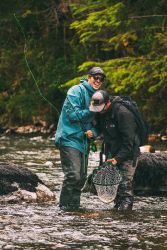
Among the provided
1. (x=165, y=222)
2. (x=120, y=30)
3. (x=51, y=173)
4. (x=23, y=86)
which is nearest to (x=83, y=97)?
(x=165, y=222)

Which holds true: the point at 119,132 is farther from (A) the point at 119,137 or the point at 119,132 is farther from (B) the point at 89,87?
(B) the point at 89,87

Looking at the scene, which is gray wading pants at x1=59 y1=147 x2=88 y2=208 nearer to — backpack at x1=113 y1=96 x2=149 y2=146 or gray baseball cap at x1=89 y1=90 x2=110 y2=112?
Answer: gray baseball cap at x1=89 y1=90 x2=110 y2=112

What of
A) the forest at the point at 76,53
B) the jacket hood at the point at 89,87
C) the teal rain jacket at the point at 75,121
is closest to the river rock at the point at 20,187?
the teal rain jacket at the point at 75,121

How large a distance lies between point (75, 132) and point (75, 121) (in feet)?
0.45

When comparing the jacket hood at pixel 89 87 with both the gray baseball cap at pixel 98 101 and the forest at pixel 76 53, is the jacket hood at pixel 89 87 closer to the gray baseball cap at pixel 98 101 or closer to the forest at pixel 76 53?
the gray baseball cap at pixel 98 101

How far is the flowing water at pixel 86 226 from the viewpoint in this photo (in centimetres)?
622

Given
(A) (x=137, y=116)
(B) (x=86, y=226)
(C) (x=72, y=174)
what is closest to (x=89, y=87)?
(A) (x=137, y=116)

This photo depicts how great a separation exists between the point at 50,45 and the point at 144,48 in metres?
8.13

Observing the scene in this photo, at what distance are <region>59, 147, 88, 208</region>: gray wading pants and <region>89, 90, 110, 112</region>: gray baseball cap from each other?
59 cm

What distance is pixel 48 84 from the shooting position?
1058 inches

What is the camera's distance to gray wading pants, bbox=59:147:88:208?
8258mm

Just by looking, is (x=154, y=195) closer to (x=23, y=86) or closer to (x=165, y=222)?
(x=165, y=222)

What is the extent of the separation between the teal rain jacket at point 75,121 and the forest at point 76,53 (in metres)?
9.07

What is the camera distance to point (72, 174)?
827 cm
